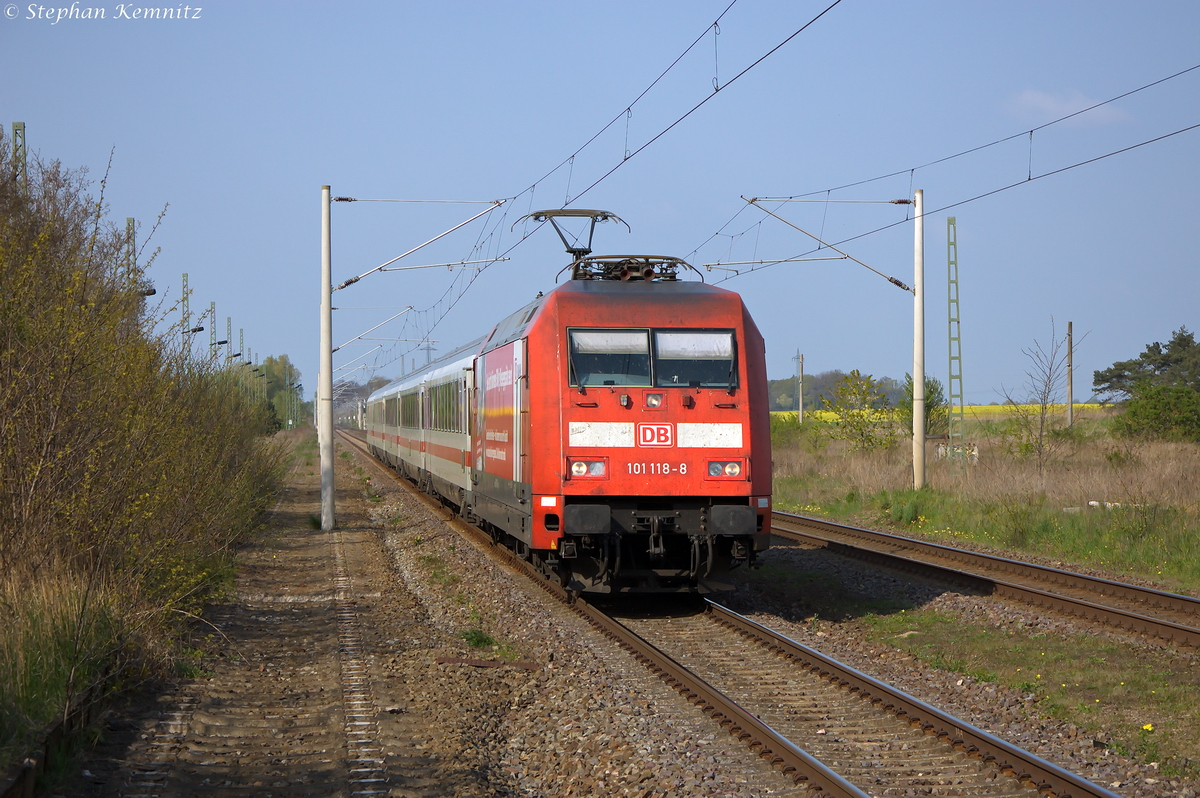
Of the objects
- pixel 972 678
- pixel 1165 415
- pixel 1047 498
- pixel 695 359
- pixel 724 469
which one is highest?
pixel 695 359

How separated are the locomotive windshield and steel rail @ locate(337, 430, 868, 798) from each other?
259cm

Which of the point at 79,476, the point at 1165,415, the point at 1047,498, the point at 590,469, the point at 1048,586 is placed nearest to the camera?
the point at 79,476

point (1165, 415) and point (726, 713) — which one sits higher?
point (1165, 415)

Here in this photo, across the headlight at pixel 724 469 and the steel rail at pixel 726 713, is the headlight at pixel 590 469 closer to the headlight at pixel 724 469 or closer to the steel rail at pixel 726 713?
the headlight at pixel 724 469

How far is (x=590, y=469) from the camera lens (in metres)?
11.1

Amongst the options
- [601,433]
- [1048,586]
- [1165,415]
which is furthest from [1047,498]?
[1165,415]

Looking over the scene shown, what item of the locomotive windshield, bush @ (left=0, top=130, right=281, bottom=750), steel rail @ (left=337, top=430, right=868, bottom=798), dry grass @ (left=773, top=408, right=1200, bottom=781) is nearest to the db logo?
the locomotive windshield

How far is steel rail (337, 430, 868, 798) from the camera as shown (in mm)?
6055

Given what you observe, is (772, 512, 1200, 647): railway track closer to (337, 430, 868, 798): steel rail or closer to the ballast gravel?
the ballast gravel

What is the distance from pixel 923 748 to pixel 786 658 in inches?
105

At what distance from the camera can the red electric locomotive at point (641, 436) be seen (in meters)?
11.1

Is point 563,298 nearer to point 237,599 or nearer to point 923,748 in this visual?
point 237,599

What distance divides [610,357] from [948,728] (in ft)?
18.5

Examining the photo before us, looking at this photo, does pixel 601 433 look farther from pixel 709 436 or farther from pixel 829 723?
pixel 829 723
